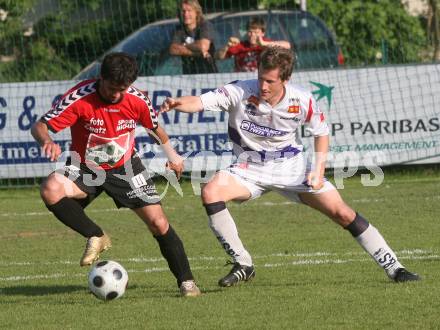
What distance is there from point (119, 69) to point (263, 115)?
114 cm

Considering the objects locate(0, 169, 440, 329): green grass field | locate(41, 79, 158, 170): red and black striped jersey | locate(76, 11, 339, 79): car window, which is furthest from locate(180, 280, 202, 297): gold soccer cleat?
locate(76, 11, 339, 79): car window

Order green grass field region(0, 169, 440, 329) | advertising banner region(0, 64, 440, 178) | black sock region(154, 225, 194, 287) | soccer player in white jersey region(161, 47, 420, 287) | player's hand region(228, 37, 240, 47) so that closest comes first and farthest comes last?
1. green grass field region(0, 169, 440, 329)
2. black sock region(154, 225, 194, 287)
3. soccer player in white jersey region(161, 47, 420, 287)
4. player's hand region(228, 37, 240, 47)
5. advertising banner region(0, 64, 440, 178)

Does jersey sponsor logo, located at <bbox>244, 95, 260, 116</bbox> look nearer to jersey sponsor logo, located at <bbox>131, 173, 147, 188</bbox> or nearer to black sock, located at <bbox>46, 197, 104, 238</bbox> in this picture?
jersey sponsor logo, located at <bbox>131, 173, 147, 188</bbox>

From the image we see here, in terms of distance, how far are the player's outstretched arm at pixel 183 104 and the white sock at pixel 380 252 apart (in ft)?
4.69

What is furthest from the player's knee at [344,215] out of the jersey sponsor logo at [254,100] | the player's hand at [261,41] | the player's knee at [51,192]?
the player's hand at [261,41]

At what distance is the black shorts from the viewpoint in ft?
25.6

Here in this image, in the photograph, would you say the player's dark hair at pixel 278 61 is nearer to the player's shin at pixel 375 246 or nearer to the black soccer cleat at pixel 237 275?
the player's shin at pixel 375 246

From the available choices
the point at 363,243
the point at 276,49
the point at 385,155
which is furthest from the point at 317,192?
the point at 385,155

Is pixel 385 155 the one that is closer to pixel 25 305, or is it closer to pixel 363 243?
pixel 363 243

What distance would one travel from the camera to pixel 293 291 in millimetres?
7543

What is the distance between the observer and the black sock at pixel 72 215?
7777mm

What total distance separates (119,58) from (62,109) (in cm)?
62

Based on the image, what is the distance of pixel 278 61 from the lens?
24.8 ft

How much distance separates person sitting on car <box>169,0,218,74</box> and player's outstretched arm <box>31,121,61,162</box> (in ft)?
23.4
